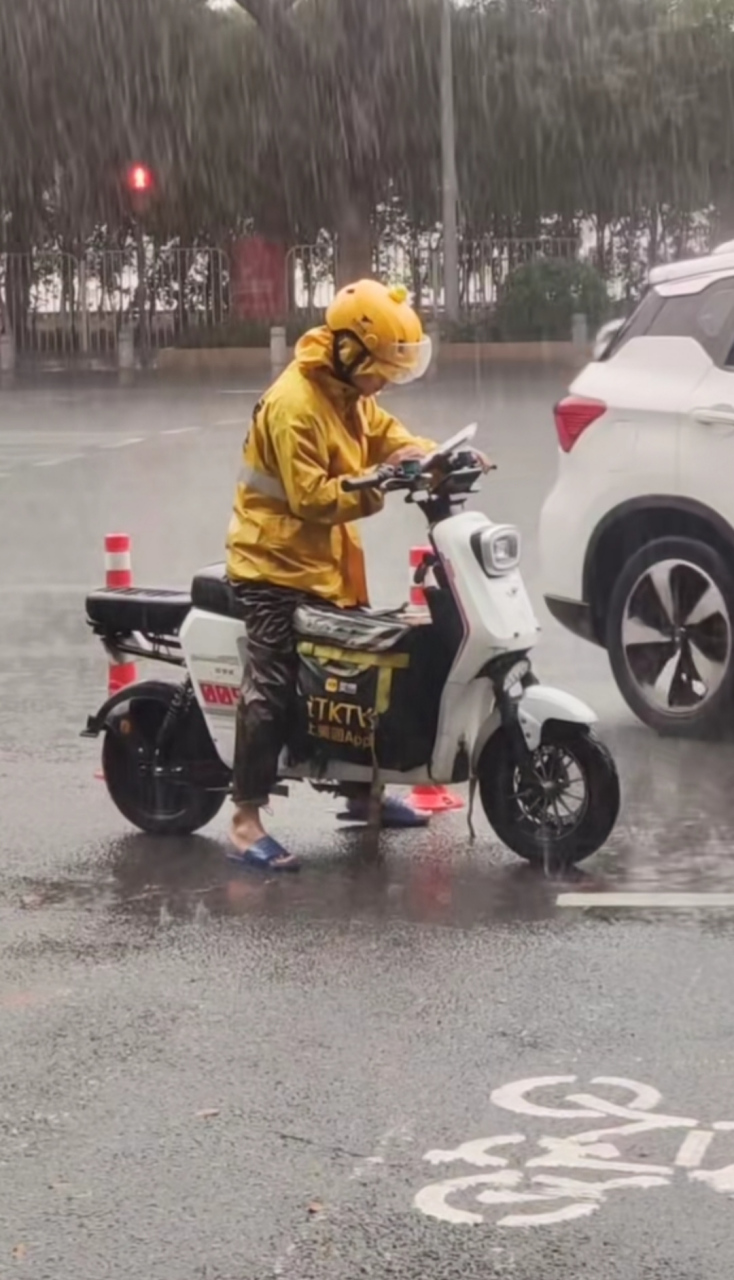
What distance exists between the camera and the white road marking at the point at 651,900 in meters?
6.23

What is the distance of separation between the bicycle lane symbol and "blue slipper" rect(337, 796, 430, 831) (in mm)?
2434

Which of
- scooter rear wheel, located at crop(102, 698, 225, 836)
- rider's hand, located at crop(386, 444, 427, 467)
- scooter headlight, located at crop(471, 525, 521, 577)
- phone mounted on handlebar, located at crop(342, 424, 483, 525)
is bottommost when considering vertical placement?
scooter rear wheel, located at crop(102, 698, 225, 836)

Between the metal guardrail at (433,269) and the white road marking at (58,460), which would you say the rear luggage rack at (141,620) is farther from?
the metal guardrail at (433,269)

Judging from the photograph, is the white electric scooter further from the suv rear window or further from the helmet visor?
the suv rear window

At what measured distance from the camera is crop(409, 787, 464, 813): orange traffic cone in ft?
24.4

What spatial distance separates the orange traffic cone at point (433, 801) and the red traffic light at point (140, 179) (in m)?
31.7

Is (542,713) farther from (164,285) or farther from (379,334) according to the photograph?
(164,285)

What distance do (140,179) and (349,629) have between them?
3244cm

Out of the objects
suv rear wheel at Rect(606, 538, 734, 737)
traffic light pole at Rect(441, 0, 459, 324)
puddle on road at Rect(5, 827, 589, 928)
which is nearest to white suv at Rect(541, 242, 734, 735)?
suv rear wheel at Rect(606, 538, 734, 737)

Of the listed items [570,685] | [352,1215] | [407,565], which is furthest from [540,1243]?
[407,565]

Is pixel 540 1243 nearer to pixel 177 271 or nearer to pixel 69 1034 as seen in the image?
pixel 69 1034

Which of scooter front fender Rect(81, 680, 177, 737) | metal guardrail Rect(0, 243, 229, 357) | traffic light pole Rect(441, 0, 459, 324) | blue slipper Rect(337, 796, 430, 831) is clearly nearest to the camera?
scooter front fender Rect(81, 680, 177, 737)

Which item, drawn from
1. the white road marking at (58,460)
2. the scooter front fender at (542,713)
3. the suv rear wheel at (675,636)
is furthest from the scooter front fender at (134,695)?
the white road marking at (58,460)

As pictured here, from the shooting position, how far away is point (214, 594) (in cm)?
686
